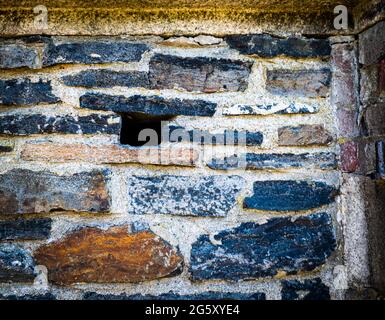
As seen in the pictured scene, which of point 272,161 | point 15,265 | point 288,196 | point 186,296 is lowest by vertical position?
point 186,296

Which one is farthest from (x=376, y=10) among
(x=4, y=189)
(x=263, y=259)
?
(x=4, y=189)

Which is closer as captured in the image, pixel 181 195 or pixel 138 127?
pixel 181 195

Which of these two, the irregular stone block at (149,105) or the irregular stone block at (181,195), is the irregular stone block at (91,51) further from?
the irregular stone block at (181,195)

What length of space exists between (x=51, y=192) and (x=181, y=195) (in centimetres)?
43

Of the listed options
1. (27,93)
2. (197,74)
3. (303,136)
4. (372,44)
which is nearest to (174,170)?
(197,74)

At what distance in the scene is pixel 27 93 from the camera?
1251 mm

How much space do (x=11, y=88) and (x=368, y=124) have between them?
3.92 feet

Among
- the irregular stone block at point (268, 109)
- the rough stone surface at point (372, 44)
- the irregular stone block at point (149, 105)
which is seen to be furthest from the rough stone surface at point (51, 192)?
the rough stone surface at point (372, 44)

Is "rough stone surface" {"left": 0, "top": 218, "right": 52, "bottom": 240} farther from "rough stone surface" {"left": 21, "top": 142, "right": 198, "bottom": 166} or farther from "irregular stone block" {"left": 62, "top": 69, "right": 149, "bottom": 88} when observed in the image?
"irregular stone block" {"left": 62, "top": 69, "right": 149, "bottom": 88}

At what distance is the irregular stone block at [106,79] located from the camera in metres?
1.25

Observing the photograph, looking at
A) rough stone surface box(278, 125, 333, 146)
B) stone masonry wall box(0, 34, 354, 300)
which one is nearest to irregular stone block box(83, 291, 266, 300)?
stone masonry wall box(0, 34, 354, 300)

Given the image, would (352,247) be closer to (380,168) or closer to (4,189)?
(380,168)

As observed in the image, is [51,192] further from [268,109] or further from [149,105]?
[268,109]

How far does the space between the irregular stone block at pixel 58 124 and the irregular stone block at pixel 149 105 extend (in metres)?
0.04
